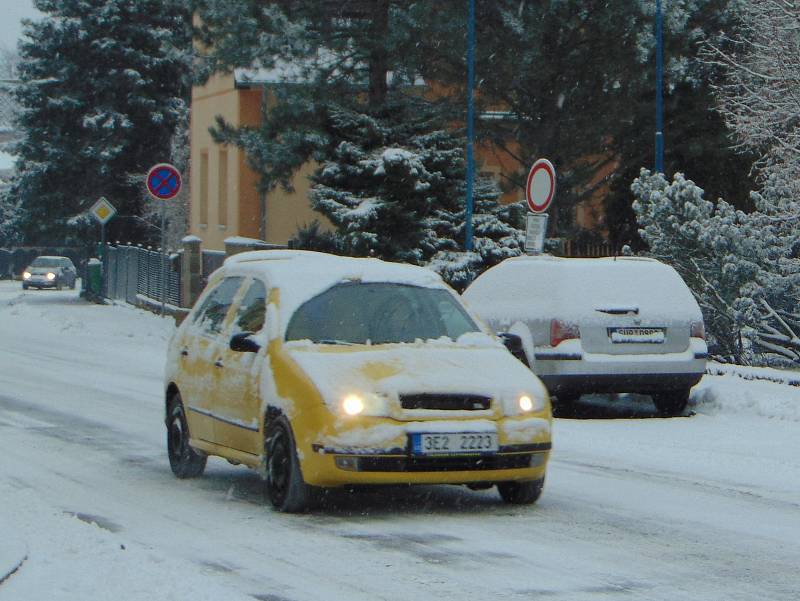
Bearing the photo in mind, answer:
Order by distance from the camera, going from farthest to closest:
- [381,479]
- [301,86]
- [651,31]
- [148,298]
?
[148,298]
[651,31]
[301,86]
[381,479]

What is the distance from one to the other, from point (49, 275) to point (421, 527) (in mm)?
67047

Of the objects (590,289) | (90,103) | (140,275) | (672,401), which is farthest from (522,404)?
(90,103)

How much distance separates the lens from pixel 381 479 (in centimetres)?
945

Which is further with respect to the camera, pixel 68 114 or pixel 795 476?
pixel 68 114

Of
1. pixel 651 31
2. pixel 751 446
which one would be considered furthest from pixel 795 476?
pixel 651 31

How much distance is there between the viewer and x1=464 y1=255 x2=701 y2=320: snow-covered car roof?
53.9 feet

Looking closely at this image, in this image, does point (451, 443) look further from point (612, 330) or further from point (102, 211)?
point (102, 211)

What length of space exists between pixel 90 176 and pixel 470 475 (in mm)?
55659

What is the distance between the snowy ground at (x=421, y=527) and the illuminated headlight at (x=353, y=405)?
2.07 feet

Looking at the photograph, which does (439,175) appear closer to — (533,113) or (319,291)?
(533,113)

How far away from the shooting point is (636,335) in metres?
16.3

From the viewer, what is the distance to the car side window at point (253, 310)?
34.7 feet

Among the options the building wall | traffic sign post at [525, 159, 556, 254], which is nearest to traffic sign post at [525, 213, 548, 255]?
traffic sign post at [525, 159, 556, 254]

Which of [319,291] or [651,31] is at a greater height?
[651,31]
